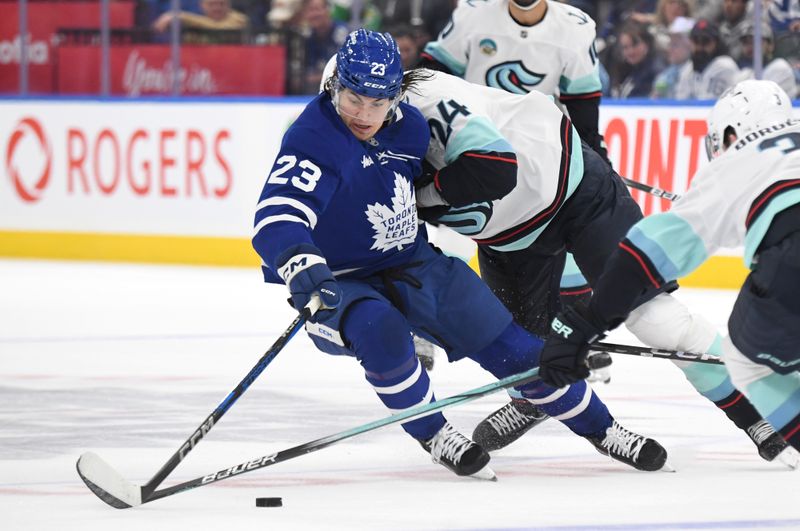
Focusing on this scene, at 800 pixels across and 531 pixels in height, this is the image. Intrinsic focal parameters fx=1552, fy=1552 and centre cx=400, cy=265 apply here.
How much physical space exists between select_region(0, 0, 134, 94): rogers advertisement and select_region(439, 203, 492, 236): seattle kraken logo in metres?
5.53

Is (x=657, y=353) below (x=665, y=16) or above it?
above

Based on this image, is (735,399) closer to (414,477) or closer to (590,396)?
(590,396)

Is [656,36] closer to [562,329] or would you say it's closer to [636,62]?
[636,62]

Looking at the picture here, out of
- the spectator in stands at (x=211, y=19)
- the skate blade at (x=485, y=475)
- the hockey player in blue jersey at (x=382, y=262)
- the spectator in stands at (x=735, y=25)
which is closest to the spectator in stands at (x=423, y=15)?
the spectator in stands at (x=211, y=19)

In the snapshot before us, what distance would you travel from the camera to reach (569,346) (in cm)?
276

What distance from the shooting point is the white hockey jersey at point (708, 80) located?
7074 millimetres

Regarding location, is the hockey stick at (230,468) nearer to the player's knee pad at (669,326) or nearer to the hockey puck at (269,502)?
the hockey puck at (269,502)

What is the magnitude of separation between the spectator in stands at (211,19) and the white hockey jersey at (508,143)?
16.4 feet

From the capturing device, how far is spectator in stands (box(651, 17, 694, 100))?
23.4 ft

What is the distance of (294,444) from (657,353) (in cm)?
100

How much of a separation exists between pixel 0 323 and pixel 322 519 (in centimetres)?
358

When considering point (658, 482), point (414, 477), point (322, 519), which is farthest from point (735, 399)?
point (322, 519)

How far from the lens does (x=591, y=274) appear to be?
138 inches

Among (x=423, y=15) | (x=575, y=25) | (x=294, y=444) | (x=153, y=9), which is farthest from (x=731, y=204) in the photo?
(x=153, y=9)
